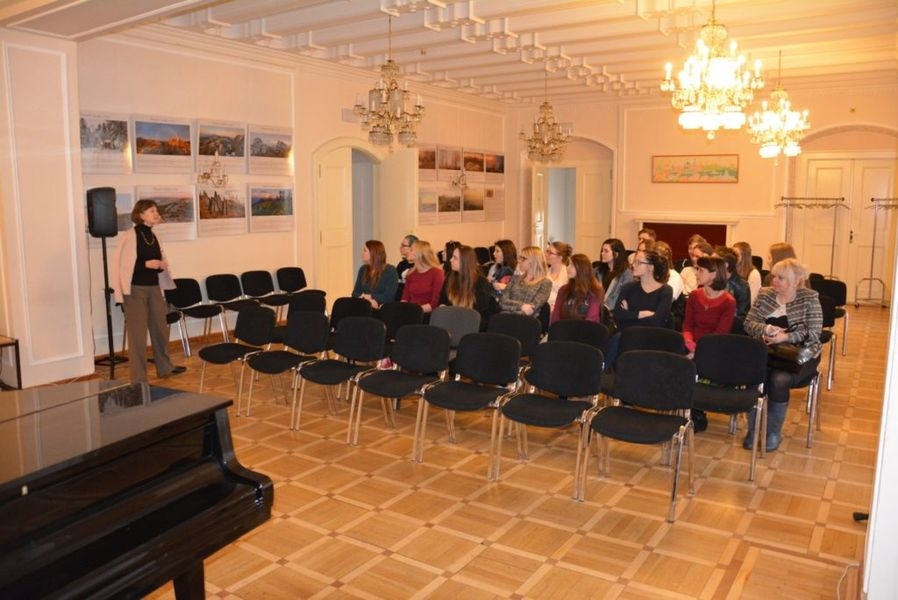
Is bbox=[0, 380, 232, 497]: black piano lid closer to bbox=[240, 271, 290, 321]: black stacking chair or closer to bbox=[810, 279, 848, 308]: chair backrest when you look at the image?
bbox=[240, 271, 290, 321]: black stacking chair

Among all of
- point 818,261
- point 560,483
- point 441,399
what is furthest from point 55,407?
point 818,261

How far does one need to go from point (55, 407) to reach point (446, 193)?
Result: 10.1m

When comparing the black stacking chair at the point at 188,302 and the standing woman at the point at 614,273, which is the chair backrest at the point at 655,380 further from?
the black stacking chair at the point at 188,302

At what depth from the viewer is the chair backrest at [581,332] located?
18.7 feet

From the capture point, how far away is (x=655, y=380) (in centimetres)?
464

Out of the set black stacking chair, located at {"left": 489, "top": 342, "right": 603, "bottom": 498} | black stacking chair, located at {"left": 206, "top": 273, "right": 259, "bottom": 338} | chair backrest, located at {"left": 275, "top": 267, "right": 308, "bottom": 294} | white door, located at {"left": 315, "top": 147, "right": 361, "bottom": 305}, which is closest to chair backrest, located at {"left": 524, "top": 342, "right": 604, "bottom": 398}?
black stacking chair, located at {"left": 489, "top": 342, "right": 603, "bottom": 498}

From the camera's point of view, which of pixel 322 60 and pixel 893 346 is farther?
pixel 322 60

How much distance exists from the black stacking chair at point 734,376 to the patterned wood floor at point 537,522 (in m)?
0.44

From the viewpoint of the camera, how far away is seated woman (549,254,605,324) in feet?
20.3

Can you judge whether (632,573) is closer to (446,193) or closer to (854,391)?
(854,391)

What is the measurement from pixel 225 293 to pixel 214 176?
4.61 ft

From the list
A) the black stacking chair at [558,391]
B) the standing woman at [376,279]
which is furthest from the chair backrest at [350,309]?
the black stacking chair at [558,391]

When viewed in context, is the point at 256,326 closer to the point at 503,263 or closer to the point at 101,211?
the point at 101,211

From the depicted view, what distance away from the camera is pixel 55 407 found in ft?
10.1
